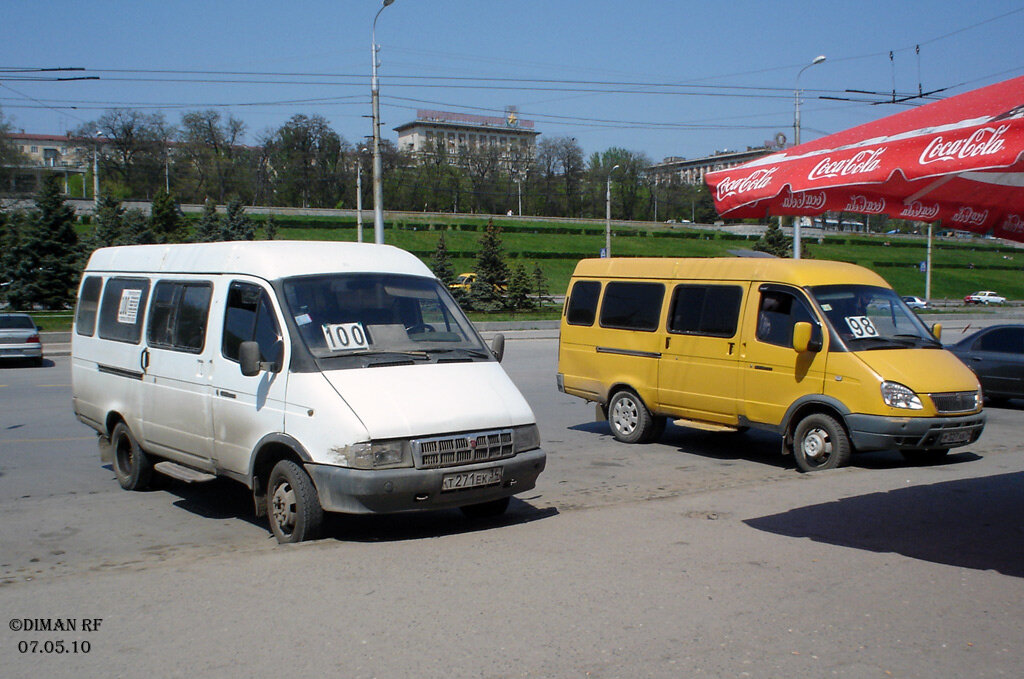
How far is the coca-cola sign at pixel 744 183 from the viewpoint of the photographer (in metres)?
5.49

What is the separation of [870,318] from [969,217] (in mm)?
3843

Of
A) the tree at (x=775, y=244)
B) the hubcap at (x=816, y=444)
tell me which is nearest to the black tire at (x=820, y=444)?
the hubcap at (x=816, y=444)

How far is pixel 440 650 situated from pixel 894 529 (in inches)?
155

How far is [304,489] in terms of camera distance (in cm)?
638

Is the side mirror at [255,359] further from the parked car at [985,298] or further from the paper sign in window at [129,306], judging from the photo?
the parked car at [985,298]

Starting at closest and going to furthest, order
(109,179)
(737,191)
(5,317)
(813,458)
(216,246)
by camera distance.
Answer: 1. (737,191)
2. (216,246)
3. (813,458)
4. (5,317)
5. (109,179)

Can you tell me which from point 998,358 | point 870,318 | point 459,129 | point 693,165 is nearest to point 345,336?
point 870,318

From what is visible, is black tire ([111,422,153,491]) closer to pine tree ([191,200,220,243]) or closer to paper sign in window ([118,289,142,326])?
paper sign in window ([118,289,142,326])

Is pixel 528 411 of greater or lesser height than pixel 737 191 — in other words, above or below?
below

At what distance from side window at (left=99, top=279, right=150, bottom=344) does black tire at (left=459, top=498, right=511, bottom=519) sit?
3.66 metres

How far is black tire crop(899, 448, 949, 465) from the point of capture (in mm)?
10289

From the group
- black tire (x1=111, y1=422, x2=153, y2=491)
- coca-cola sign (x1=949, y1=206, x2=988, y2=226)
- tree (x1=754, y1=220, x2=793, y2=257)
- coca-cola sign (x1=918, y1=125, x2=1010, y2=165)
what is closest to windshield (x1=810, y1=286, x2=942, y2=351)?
coca-cola sign (x1=949, y1=206, x2=988, y2=226)

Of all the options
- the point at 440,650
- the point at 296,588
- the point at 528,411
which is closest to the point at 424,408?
the point at 528,411

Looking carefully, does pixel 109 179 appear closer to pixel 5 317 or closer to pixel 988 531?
pixel 5 317
